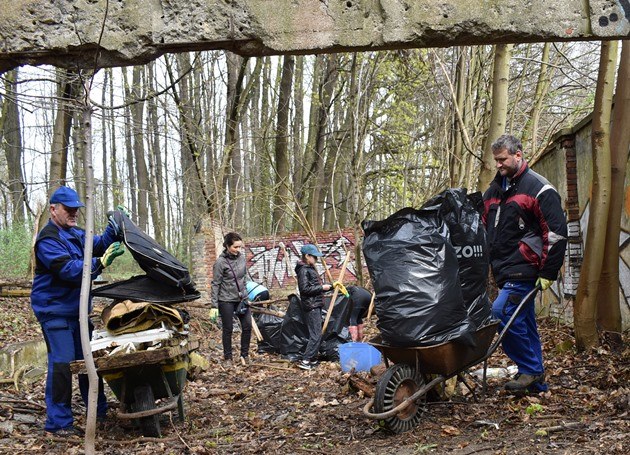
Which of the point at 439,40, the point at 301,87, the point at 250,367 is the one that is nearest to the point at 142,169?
the point at 301,87

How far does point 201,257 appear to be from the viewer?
19484mm

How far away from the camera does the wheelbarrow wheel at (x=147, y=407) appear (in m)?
5.27

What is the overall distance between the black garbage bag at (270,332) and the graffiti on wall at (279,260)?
974 cm

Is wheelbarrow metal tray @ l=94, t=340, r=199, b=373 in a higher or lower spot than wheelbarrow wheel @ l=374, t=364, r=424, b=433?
higher

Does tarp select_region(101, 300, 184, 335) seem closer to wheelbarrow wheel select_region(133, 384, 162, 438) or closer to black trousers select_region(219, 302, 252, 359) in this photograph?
wheelbarrow wheel select_region(133, 384, 162, 438)

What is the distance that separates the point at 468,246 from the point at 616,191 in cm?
212

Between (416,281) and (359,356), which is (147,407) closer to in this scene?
(416,281)

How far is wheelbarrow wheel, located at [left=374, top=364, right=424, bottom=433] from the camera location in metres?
4.78

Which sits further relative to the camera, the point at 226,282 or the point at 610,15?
the point at 226,282

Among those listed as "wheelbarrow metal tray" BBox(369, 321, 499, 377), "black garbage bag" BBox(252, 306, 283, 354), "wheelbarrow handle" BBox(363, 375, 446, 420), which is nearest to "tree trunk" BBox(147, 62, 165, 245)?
"black garbage bag" BBox(252, 306, 283, 354)

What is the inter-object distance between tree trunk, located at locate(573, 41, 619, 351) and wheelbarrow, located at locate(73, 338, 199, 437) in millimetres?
3889

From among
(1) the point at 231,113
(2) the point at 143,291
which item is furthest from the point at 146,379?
(1) the point at 231,113

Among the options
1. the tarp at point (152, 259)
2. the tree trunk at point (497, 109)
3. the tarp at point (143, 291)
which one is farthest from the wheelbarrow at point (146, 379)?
the tree trunk at point (497, 109)

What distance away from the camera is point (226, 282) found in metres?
9.76
